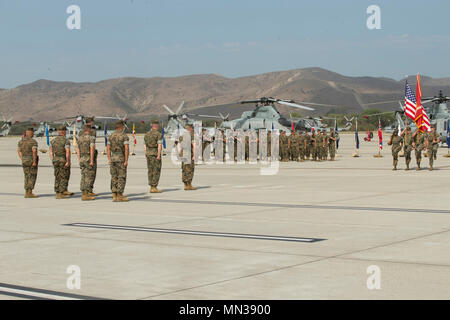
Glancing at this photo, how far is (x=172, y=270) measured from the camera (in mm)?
7391

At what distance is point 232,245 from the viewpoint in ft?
29.7

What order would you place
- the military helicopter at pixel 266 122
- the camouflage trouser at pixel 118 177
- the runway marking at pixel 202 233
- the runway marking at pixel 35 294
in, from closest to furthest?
the runway marking at pixel 35 294 → the runway marking at pixel 202 233 → the camouflage trouser at pixel 118 177 → the military helicopter at pixel 266 122

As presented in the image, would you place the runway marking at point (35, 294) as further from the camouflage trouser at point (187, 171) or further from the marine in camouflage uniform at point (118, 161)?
the camouflage trouser at point (187, 171)

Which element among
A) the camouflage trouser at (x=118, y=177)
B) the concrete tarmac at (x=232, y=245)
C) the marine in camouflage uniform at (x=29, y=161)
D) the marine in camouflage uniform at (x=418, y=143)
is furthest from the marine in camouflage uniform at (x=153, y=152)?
the marine in camouflage uniform at (x=418, y=143)

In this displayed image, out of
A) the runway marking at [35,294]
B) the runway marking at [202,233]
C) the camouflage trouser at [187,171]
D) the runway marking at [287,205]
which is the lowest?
the runway marking at [35,294]

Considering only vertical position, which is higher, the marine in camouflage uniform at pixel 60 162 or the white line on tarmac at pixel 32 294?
the marine in camouflage uniform at pixel 60 162

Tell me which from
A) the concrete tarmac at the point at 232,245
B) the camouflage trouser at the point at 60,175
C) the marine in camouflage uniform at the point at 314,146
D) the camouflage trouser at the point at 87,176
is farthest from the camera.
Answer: the marine in camouflage uniform at the point at 314,146

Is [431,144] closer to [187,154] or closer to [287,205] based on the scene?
[187,154]

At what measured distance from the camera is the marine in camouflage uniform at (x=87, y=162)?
Result: 1560 centimetres

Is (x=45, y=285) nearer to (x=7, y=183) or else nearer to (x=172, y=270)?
(x=172, y=270)

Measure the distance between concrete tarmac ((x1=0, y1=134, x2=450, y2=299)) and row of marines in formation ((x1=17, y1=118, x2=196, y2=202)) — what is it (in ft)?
1.37

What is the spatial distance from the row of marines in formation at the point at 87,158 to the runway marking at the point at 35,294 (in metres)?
8.45

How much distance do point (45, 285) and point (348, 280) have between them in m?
2.97

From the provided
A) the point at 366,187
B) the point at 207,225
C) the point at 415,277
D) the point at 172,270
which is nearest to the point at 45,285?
the point at 172,270
